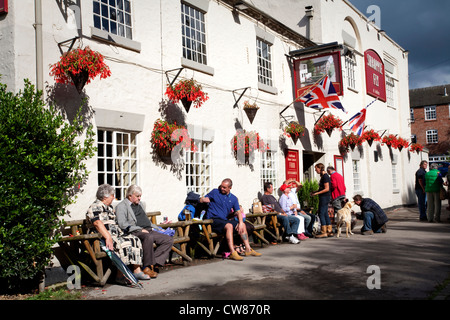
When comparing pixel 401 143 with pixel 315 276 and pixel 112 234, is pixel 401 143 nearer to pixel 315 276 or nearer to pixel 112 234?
pixel 315 276

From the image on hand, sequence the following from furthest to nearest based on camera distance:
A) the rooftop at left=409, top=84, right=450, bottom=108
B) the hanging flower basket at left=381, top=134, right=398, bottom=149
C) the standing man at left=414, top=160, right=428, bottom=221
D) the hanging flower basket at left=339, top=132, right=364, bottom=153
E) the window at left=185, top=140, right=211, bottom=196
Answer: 1. the rooftop at left=409, top=84, right=450, bottom=108
2. the hanging flower basket at left=381, top=134, right=398, bottom=149
3. the hanging flower basket at left=339, top=132, right=364, bottom=153
4. the standing man at left=414, top=160, right=428, bottom=221
5. the window at left=185, top=140, right=211, bottom=196

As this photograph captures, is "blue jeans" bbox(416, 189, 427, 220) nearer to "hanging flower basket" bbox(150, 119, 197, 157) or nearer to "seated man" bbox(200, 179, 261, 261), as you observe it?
"seated man" bbox(200, 179, 261, 261)

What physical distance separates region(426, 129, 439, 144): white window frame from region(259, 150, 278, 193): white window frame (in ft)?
138

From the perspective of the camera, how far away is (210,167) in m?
10.8

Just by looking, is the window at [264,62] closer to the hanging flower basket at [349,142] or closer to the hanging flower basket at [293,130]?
the hanging flower basket at [293,130]

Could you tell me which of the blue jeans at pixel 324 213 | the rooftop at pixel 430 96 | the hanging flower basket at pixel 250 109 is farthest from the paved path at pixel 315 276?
the rooftop at pixel 430 96

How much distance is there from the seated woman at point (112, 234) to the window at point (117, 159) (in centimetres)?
129

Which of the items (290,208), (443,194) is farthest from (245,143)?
(443,194)

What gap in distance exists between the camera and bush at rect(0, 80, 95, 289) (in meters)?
5.69

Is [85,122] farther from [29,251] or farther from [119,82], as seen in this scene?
[29,251]

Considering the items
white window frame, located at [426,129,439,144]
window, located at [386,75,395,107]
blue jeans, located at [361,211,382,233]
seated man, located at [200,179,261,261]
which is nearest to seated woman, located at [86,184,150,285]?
seated man, located at [200,179,261,261]

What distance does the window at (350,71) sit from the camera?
61.6 feet

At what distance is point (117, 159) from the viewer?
858 cm
